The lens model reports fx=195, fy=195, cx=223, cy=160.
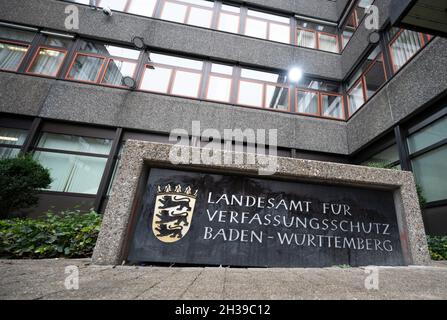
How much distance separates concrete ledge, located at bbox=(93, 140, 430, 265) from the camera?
2.06 meters

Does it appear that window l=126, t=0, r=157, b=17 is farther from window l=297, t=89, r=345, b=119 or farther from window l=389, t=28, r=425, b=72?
window l=389, t=28, r=425, b=72

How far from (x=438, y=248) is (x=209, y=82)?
7372 millimetres

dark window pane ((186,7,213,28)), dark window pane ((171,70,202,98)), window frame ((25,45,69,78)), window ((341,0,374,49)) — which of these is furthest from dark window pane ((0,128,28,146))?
window ((341,0,374,49))

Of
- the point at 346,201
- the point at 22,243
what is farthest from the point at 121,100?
the point at 346,201

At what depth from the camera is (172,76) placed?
7.31 m

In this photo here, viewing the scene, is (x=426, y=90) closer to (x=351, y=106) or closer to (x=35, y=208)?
(x=351, y=106)

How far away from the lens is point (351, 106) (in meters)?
7.75

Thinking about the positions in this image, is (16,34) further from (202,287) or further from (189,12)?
(202,287)

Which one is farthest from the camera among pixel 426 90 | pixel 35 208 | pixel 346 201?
pixel 35 208

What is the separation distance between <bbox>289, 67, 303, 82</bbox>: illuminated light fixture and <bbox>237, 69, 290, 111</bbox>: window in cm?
36

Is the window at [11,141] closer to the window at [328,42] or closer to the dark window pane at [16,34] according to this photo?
the dark window pane at [16,34]
